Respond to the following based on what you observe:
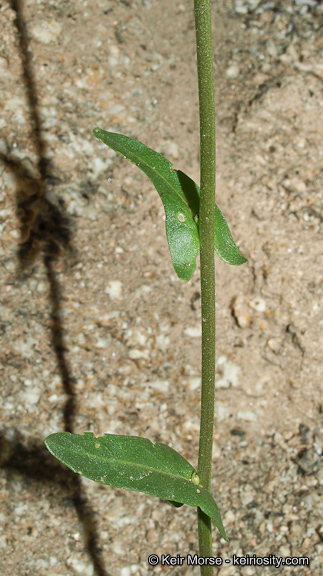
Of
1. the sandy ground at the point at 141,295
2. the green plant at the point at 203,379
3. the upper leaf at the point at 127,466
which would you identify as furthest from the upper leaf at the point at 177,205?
the sandy ground at the point at 141,295

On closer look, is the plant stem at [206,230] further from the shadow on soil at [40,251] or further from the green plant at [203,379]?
the shadow on soil at [40,251]

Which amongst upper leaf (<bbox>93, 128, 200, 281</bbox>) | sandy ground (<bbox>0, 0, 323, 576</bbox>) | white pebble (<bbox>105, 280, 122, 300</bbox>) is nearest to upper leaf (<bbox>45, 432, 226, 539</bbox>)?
upper leaf (<bbox>93, 128, 200, 281</bbox>)

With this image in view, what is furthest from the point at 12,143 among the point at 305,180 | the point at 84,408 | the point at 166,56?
the point at 305,180

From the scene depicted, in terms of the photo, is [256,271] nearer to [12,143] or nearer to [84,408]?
[84,408]

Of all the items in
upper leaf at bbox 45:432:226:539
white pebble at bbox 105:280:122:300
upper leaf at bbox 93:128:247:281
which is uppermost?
upper leaf at bbox 93:128:247:281

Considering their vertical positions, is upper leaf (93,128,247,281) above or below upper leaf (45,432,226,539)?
above

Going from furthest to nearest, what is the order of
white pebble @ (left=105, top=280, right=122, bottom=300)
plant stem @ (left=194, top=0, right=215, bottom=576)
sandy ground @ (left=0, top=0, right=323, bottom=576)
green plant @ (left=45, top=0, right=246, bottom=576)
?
1. white pebble @ (left=105, top=280, right=122, bottom=300)
2. sandy ground @ (left=0, top=0, right=323, bottom=576)
3. green plant @ (left=45, top=0, right=246, bottom=576)
4. plant stem @ (left=194, top=0, right=215, bottom=576)

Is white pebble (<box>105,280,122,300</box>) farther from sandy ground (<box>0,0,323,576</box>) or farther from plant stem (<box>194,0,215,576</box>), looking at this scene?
plant stem (<box>194,0,215,576</box>)
